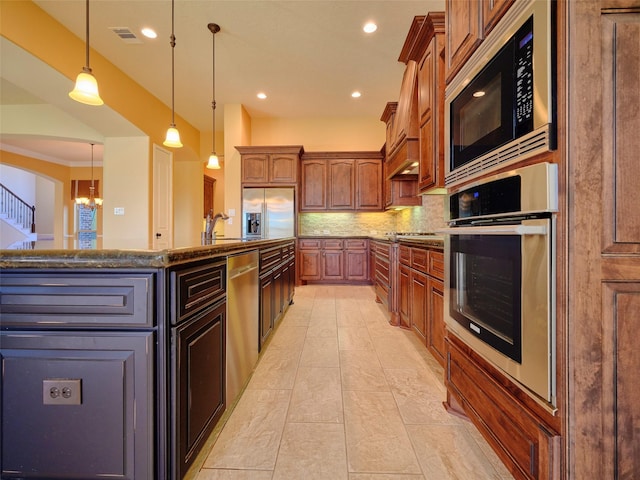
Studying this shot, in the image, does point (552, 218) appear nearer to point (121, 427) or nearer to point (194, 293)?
point (194, 293)

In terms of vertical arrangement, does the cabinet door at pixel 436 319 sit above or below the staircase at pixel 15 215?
below

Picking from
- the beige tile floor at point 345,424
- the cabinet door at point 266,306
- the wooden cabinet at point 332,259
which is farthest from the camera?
the wooden cabinet at point 332,259

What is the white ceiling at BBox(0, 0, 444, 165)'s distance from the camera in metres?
2.96

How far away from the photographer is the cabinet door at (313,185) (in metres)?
5.44

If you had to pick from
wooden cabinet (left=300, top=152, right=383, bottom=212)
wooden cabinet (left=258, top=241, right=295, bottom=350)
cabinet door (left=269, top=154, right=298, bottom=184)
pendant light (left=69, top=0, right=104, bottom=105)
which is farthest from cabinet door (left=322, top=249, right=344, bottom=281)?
pendant light (left=69, top=0, right=104, bottom=105)

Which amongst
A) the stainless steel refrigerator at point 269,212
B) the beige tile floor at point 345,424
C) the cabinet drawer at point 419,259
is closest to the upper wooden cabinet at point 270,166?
the stainless steel refrigerator at point 269,212

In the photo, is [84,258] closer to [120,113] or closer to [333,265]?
[120,113]

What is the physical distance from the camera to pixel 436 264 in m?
1.88

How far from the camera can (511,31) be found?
3.04 ft

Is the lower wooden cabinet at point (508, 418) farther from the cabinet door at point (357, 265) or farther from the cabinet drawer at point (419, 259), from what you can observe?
the cabinet door at point (357, 265)

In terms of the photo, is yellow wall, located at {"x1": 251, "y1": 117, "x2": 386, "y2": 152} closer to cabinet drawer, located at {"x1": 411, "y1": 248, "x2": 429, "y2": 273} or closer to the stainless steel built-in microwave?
cabinet drawer, located at {"x1": 411, "y1": 248, "x2": 429, "y2": 273}

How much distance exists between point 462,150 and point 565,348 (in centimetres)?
88

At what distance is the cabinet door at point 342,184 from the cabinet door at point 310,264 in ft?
3.17

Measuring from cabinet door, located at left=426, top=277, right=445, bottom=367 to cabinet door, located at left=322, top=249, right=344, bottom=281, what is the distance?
3.20 metres
